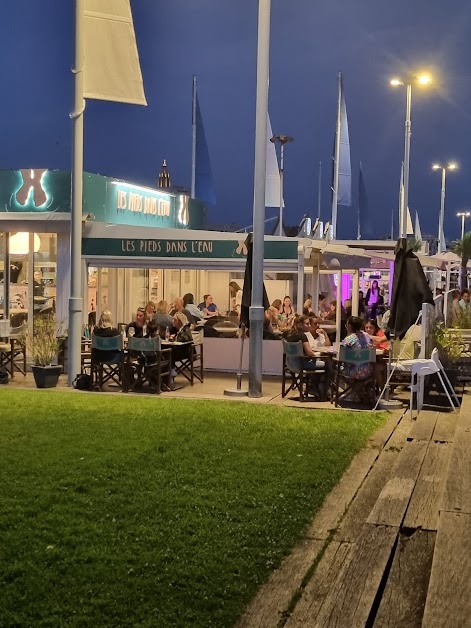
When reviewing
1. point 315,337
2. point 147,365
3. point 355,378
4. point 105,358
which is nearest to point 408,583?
point 355,378

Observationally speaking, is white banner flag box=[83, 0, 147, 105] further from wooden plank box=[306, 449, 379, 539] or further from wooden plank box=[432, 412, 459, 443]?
wooden plank box=[306, 449, 379, 539]

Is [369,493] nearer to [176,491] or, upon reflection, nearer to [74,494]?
[176,491]

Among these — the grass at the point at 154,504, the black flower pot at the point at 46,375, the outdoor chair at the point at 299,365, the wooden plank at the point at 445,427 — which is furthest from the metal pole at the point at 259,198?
the black flower pot at the point at 46,375

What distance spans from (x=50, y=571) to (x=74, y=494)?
1.52 meters

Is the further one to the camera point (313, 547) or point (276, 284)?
point (276, 284)

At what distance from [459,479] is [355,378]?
4.28 metres

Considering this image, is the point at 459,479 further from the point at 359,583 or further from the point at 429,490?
the point at 359,583

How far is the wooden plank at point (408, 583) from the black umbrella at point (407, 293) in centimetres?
530

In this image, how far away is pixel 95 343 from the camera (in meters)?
11.5

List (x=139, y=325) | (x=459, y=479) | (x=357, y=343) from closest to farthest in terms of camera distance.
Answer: (x=459, y=479), (x=357, y=343), (x=139, y=325)

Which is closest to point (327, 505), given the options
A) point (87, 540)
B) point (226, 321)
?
point (87, 540)

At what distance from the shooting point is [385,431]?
8.75 m

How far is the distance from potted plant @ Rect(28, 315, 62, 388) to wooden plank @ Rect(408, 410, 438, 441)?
5.37m

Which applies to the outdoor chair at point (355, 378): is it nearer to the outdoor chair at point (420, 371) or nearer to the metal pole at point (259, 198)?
the outdoor chair at point (420, 371)
